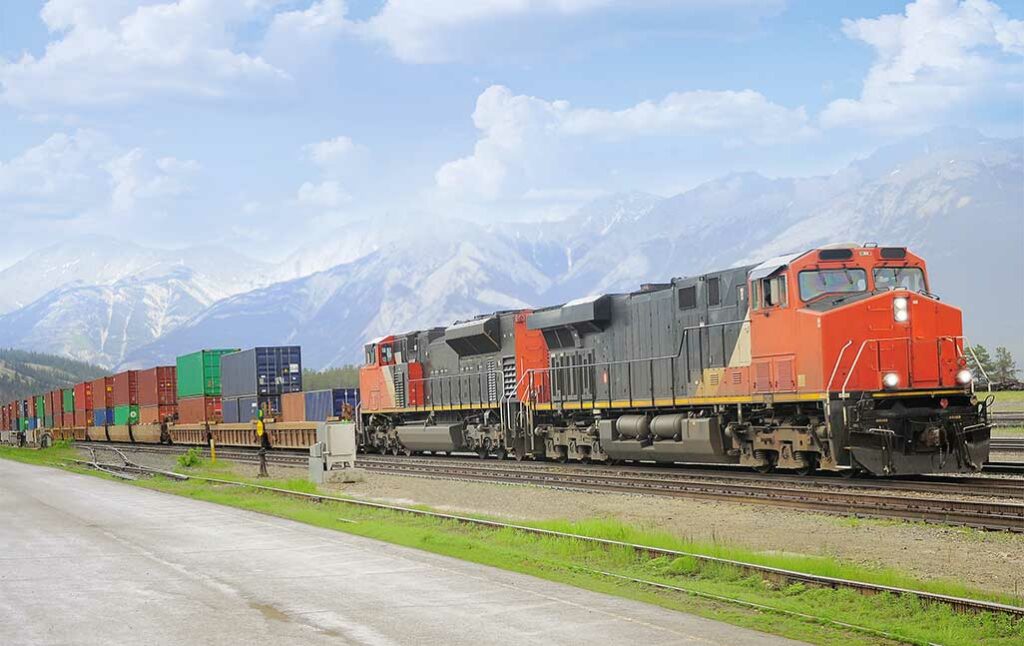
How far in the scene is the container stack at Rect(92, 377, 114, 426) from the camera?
68.3 meters

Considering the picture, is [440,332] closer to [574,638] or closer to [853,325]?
[853,325]

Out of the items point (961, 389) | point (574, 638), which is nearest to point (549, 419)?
point (961, 389)

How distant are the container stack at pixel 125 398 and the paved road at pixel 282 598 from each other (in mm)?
49797

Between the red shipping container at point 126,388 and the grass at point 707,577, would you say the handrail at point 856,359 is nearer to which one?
the grass at point 707,577

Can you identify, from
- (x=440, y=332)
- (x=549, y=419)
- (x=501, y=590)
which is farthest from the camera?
(x=440, y=332)

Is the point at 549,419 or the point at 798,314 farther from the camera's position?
the point at 549,419

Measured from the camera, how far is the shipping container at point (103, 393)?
68.4 meters

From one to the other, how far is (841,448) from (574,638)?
11.6 metres

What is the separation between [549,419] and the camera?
29.5m

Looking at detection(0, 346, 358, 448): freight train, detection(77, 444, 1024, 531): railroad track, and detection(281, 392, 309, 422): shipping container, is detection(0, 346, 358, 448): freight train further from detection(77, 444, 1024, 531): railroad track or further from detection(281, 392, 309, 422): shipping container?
detection(77, 444, 1024, 531): railroad track

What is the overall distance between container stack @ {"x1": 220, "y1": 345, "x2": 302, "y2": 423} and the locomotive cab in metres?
30.5

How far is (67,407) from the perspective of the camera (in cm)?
7819

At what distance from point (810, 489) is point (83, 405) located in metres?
64.1

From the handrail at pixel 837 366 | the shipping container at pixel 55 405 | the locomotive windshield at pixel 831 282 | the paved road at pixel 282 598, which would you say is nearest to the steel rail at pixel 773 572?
the paved road at pixel 282 598
